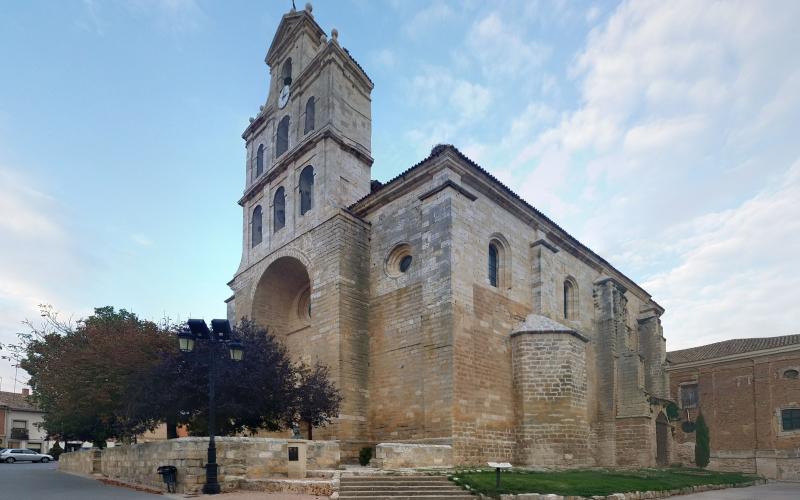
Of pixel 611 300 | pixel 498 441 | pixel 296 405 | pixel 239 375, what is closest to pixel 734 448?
pixel 611 300

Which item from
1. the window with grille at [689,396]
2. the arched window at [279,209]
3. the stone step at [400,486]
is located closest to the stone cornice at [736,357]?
the window with grille at [689,396]

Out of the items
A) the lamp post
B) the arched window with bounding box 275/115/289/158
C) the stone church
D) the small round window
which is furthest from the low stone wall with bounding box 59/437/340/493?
the arched window with bounding box 275/115/289/158

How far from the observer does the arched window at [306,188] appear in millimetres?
22438

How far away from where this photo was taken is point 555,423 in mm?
17953

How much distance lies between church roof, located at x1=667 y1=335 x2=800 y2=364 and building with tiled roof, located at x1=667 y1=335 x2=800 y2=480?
2.1 inches

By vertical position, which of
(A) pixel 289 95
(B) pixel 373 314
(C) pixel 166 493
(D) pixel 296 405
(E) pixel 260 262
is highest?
(A) pixel 289 95

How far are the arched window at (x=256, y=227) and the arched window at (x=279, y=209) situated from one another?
1.54 m

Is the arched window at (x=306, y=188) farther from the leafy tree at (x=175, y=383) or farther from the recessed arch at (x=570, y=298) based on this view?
the recessed arch at (x=570, y=298)

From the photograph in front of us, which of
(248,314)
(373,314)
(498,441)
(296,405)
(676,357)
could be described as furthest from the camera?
(676,357)

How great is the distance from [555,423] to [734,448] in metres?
18.2

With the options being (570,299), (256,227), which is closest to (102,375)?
(256,227)

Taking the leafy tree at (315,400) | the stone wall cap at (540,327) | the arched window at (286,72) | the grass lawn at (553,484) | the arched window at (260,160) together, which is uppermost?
the arched window at (286,72)

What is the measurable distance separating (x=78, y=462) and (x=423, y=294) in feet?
50.9

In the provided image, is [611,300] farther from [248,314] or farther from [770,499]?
[248,314]
